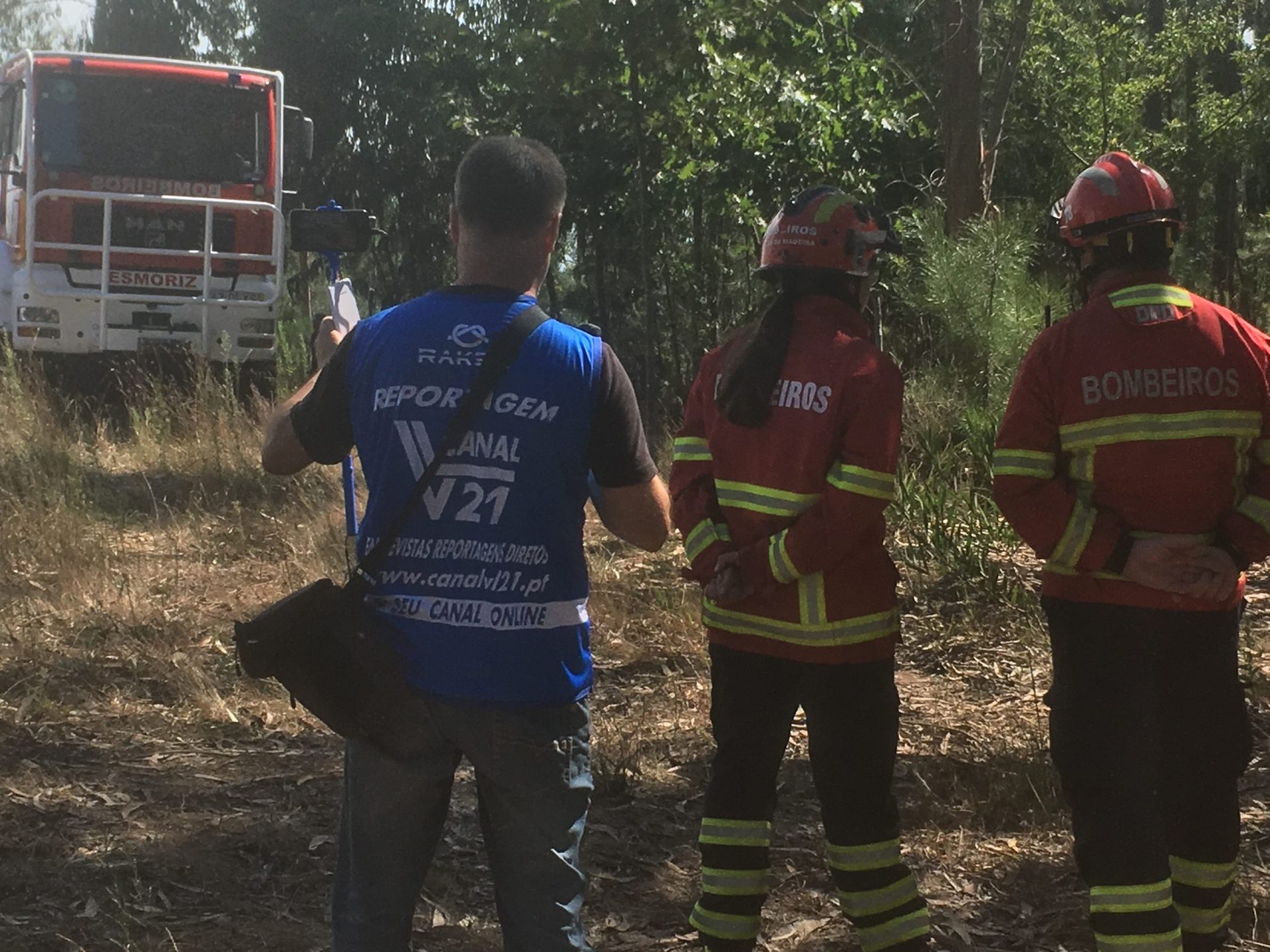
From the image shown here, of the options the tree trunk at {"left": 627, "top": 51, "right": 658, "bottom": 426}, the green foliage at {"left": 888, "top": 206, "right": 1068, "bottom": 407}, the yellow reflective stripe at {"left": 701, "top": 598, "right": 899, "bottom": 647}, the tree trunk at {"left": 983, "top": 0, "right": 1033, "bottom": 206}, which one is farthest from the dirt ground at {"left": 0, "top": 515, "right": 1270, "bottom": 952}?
the tree trunk at {"left": 983, "top": 0, "right": 1033, "bottom": 206}

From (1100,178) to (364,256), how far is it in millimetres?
29084

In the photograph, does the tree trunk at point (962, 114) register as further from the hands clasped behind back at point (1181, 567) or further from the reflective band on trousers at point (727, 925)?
the reflective band on trousers at point (727, 925)

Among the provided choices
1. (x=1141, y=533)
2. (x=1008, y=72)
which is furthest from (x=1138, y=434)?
(x=1008, y=72)

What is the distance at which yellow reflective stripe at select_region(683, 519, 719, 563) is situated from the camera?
10.5ft

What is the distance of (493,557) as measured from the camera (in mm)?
2467

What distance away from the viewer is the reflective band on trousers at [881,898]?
3.12 metres

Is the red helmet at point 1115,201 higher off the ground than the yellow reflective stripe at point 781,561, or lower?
higher

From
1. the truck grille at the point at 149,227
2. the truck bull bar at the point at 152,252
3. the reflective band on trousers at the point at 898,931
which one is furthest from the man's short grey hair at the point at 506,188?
the truck grille at the point at 149,227

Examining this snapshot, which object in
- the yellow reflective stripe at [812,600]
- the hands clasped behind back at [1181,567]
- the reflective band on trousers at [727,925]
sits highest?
the hands clasped behind back at [1181,567]

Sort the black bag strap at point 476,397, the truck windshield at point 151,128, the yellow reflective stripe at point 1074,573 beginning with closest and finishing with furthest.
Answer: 1. the black bag strap at point 476,397
2. the yellow reflective stripe at point 1074,573
3. the truck windshield at point 151,128

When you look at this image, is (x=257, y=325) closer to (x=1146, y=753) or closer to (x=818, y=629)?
(x=818, y=629)

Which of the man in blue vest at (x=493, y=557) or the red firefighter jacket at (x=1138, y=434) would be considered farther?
the red firefighter jacket at (x=1138, y=434)

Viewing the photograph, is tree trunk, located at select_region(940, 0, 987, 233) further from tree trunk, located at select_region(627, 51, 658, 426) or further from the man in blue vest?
the man in blue vest

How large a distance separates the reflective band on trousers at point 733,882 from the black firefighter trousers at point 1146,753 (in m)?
0.64
